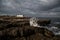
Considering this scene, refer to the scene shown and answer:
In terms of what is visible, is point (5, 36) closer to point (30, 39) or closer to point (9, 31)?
point (9, 31)

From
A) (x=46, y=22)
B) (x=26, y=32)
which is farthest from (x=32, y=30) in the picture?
(x=46, y=22)

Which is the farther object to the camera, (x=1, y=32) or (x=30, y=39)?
(x=1, y=32)

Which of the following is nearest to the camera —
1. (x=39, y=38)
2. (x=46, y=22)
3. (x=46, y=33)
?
(x=39, y=38)

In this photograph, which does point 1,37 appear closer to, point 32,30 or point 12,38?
point 12,38

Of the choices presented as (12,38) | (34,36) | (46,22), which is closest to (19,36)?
(12,38)

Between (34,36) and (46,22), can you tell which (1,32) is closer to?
(34,36)

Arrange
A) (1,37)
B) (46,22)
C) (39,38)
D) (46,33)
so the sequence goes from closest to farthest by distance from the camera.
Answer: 1. (39,38)
2. (1,37)
3. (46,33)
4. (46,22)

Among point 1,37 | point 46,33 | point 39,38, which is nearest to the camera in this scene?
point 39,38

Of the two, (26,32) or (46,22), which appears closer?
(26,32)
